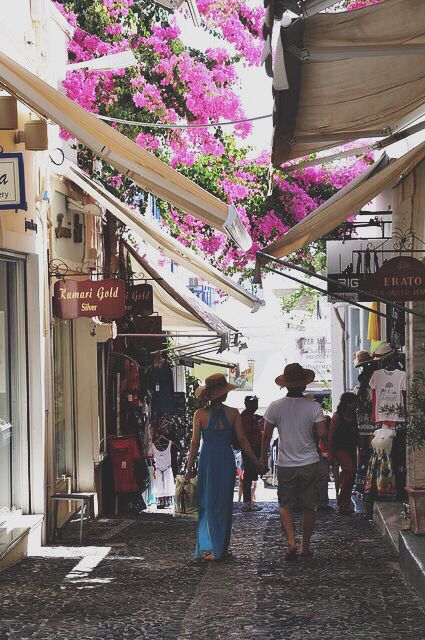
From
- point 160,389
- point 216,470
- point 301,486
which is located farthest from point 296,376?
point 160,389

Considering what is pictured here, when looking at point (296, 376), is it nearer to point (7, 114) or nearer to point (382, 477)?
point (7, 114)

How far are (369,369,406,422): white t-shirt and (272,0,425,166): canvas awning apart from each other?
6458mm

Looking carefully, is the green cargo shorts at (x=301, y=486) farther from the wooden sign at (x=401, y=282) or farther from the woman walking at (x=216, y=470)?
the wooden sign at (x=401, y=282)

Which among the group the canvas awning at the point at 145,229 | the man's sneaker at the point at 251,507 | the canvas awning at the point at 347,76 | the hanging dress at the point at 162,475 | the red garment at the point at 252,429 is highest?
the canvas awning at the point at 347,76

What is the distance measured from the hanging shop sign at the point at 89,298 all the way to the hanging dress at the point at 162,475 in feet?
20.1

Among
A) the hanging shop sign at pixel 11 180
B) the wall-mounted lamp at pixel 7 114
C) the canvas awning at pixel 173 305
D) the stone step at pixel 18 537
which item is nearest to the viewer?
the hanging shop sign at pixel 11 180

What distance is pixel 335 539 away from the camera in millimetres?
12953

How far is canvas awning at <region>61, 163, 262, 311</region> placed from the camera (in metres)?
13.9

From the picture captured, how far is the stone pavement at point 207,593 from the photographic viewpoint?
8.24 m

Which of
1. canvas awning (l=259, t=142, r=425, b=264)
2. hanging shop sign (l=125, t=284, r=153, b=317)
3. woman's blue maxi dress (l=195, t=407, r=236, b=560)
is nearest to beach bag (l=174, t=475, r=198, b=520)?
woman's blue maxi dress (l=195, t=407, r=236, b=560)

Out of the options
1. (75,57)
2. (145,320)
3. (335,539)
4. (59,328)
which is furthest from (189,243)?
(335,539)

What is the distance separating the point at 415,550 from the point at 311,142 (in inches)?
129

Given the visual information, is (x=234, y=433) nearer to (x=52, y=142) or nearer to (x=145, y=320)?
(x=52, y=142)

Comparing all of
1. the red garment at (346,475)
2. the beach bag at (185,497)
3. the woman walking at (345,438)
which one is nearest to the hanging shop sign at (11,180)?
the beach bag at (185,497)
